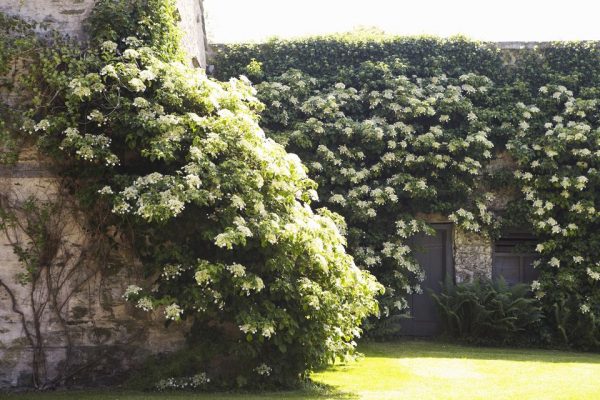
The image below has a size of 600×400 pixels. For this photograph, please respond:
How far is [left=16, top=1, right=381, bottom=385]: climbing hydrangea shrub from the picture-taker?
6879 millimetres

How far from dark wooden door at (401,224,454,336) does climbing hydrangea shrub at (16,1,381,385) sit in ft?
14.6

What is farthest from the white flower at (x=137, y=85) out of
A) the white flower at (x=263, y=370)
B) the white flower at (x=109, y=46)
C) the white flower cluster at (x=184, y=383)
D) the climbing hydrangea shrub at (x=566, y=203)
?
the climbing hydrangea shrub at (x=566, y=203)

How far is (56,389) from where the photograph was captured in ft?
24.3

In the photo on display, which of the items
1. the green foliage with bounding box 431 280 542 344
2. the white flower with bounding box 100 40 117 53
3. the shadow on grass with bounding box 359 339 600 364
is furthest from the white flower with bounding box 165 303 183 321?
the green foliage with bounding box 431 280 542 344

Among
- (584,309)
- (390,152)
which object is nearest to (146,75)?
(390,152)

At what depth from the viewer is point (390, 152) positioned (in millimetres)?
11758

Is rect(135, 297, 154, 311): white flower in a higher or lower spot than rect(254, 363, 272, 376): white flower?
higher

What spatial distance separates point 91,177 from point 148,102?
40.4 inches

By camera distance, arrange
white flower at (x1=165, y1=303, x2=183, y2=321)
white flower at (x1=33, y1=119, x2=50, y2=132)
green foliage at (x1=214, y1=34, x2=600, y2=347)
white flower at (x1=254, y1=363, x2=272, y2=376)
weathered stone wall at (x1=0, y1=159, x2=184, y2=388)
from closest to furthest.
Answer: white flower at (x1=165, y1=303, x2=183, y2=321) < white flower at (x1=33, y1=119, x2=50, y2=132) < white flower at (x1=254, y1=363, x2=272, y2=376) < weathered stone wall at (x1=0, y1=159, x2=184, y2=388) < green foliage at (x1=214, y1=34, x2=600, y2=347)

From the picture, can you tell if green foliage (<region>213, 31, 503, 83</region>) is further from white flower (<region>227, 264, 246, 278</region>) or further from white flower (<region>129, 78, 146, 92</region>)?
white flower (<region>227, 264, 246, 278</region>)

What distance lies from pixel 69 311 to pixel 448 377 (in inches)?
174

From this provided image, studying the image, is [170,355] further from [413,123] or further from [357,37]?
[357,37]

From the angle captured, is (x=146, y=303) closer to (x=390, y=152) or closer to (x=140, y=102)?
(x=140, y=102)

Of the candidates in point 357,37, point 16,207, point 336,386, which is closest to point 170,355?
point 336,386
